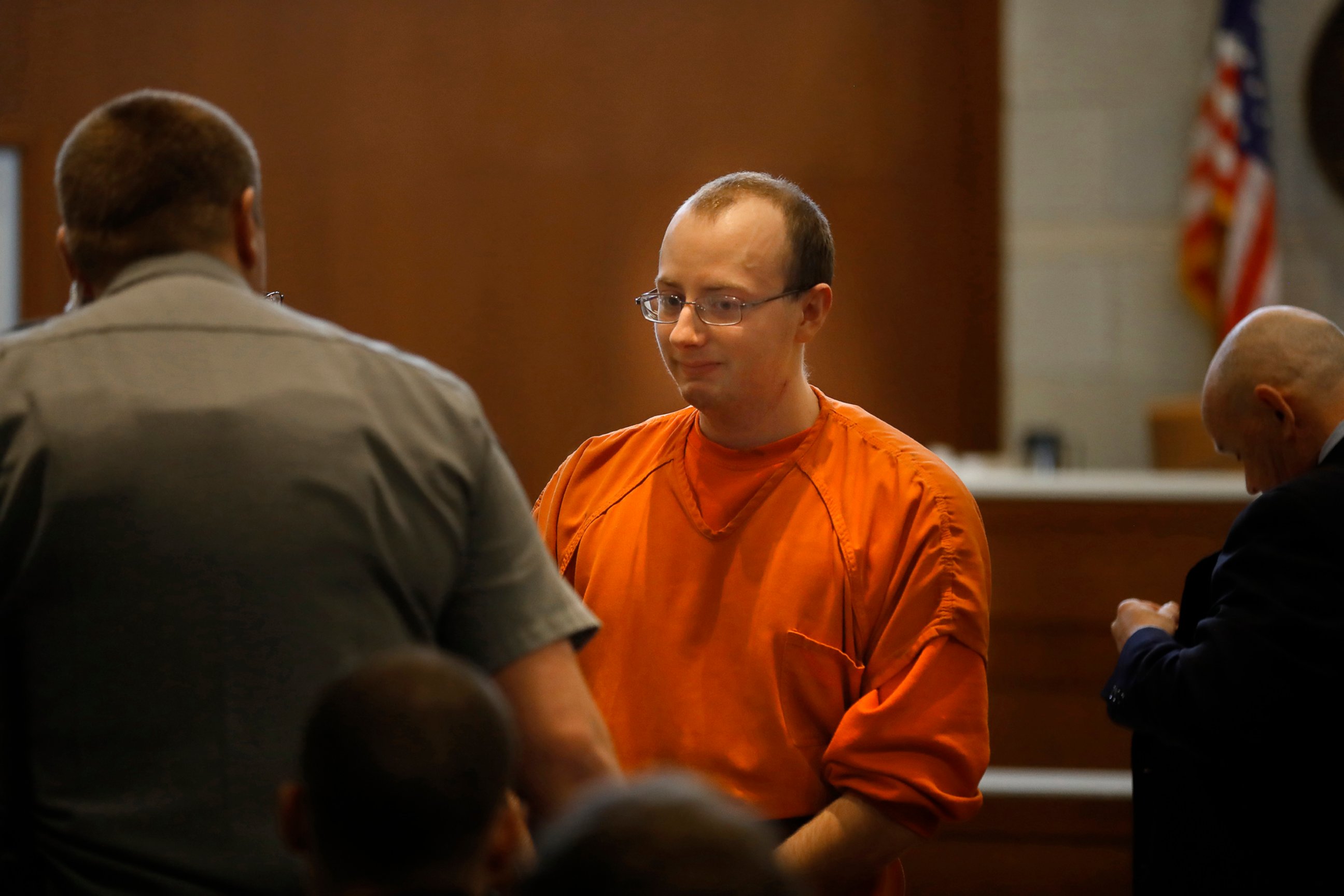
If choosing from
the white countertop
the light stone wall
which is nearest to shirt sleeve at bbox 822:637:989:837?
the white countertop

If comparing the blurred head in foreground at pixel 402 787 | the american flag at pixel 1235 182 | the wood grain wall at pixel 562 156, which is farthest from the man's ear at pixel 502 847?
the american flag at pixel 1235 182

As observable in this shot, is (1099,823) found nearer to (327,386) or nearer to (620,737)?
(620,737)

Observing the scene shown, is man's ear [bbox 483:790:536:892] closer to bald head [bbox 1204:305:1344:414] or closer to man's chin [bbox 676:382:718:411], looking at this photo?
man's chin [bbox 676:382:718:411]

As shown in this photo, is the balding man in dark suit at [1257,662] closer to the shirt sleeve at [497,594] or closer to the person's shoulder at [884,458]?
the person's shoulder at [884,458]

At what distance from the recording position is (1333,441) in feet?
5.72

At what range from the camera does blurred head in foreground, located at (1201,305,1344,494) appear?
177cm

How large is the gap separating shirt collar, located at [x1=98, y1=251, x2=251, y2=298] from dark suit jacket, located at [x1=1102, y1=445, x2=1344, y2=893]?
4.14 feet

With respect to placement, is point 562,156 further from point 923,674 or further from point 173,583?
point 173,583

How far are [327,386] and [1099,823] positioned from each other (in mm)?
2674

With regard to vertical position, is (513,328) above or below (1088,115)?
below

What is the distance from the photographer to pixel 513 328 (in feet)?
15.9

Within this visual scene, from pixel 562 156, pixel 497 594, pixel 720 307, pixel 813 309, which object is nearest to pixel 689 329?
pixel 720 307

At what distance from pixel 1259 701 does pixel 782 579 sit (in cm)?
61

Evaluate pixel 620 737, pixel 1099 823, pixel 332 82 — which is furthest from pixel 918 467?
pixel 332 82
